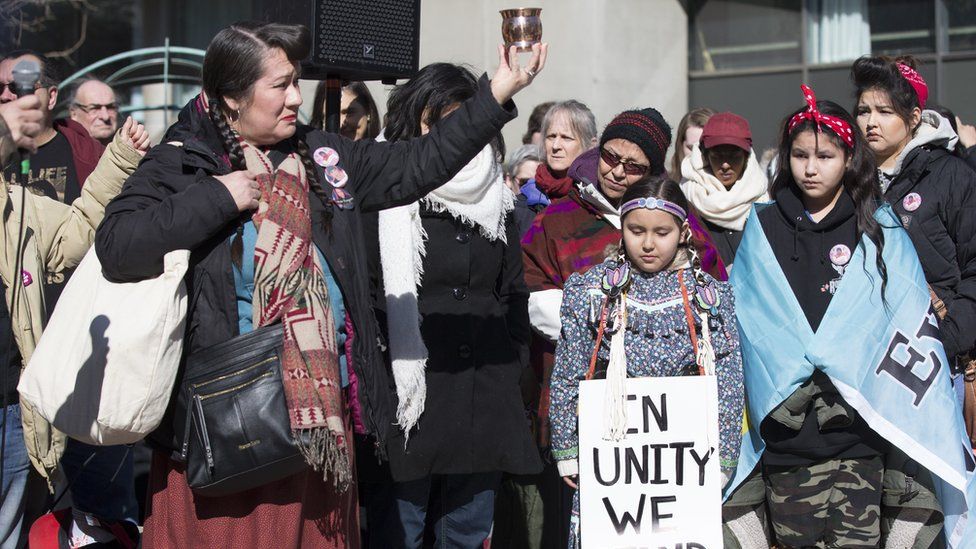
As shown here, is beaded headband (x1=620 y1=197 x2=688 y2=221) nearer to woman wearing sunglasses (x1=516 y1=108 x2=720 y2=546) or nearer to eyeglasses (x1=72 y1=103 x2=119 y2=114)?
woman wearing sunglasses (x1=516 y1=108 x2=720 y2=546)

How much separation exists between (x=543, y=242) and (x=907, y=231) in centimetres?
150

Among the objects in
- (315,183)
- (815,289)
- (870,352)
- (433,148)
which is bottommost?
(870,352)

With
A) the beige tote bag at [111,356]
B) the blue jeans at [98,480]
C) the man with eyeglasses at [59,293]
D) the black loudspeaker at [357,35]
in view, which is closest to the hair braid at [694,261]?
the black loudspeaker at [357,35]

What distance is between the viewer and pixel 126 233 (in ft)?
10.4

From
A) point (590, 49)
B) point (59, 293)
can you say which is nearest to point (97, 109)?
point (59, 293)

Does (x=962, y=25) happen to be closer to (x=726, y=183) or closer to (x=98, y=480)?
(x=726, y=183)

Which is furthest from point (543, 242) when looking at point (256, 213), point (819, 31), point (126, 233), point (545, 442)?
point (819, 31)

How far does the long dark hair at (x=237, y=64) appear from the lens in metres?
3.45

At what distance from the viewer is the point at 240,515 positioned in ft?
11.4

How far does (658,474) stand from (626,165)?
4.38ft

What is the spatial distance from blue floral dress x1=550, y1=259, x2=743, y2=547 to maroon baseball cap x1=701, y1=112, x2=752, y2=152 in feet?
5.19

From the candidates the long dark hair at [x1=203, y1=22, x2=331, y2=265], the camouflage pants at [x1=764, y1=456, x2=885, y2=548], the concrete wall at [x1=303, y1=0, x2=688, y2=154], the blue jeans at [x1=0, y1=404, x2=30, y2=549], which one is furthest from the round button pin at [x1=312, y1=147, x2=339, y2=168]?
the concrete wall at [x1=303, y1=0, x2=688, y2=154]

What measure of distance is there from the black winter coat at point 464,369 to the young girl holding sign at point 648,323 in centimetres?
32

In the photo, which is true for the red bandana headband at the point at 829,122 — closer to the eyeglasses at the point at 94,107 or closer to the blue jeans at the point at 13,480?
the blue jeans at the point at 13,480
